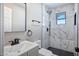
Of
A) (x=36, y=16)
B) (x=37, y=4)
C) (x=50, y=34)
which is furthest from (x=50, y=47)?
(x=37, y=4)

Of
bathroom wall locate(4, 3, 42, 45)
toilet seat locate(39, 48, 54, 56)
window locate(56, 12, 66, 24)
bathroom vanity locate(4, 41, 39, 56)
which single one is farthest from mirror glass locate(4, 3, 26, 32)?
window locate(56, 12, 66, 24)

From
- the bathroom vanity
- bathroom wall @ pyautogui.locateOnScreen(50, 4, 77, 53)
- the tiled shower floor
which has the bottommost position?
the tiled shower floor

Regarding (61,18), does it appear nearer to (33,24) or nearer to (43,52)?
(33,24)

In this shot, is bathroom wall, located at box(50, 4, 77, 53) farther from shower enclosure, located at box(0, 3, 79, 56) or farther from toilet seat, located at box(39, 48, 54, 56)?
toilet seat, located at box(39, 48, 54, 56)

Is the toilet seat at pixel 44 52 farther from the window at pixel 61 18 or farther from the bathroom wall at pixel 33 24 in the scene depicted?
the window at pixel 61 18

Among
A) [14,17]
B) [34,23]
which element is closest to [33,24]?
[34,23]

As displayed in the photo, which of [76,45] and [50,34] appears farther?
[50,34]

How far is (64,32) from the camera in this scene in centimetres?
125

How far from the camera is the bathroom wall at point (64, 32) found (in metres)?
1.19

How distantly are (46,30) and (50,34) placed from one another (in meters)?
0.10

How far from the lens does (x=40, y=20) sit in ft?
4.20

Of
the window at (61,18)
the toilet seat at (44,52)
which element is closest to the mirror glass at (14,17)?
the toilet seat at (44,52)

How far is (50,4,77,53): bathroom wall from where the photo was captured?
1189 millimetres

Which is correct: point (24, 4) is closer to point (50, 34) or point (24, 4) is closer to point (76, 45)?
point (50, 34)
